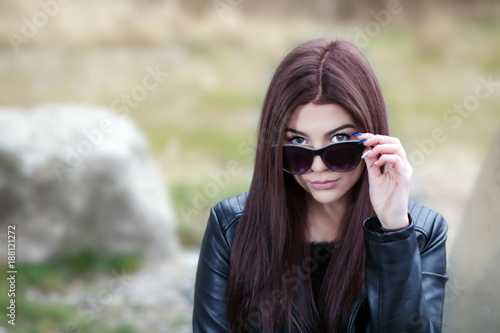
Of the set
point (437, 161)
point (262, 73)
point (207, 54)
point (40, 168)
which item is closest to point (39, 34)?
A: point (207, 54)

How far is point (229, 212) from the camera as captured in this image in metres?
1.61

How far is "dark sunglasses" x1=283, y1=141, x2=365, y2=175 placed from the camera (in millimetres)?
1390

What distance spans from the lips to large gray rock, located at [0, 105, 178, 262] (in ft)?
7.39

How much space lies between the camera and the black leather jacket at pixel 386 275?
134 cm

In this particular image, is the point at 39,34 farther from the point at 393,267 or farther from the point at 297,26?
the point at 393,267

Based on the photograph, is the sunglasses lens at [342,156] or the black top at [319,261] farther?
the black top at [319,261]

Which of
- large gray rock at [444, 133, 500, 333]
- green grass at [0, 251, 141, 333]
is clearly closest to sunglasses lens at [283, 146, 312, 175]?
large gray rock at [444, 133, 500, 333]

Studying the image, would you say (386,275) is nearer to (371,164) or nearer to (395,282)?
(395,282)

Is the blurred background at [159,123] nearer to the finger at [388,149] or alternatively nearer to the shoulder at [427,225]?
the shoulder at [427,225]

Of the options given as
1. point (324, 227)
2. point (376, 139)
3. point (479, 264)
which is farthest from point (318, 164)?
point (479, 264)

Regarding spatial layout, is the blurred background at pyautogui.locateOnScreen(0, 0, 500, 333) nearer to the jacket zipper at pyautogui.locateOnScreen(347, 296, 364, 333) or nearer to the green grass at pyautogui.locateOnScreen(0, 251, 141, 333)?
the green grass at pyautogui.locateOnScreen(0, 251, 141, 333)

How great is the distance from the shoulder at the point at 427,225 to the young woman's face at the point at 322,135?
206mm

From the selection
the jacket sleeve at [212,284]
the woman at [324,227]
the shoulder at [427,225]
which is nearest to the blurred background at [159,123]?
the shoulder at [427,225]

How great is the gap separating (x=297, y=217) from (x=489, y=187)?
63 cm
